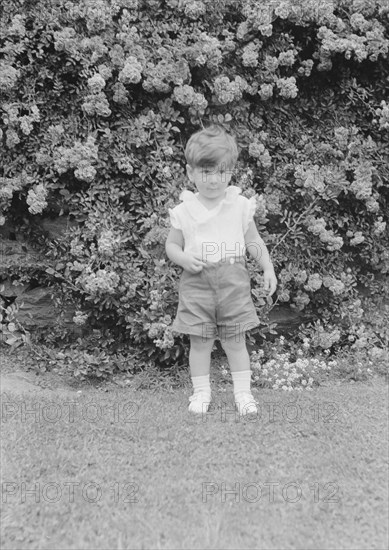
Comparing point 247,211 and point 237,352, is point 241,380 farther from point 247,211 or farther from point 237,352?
point 247,211

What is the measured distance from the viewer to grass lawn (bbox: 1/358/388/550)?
2.51 metres

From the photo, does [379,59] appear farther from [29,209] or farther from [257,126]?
[29,209]

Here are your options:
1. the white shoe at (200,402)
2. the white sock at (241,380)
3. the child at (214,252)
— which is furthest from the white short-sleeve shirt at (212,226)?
the white shoe at (200,402)

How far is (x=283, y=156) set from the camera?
4762mm

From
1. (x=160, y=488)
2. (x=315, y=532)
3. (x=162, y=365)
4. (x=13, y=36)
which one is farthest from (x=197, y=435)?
(x=13, y=36)

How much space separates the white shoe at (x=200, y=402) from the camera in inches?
141

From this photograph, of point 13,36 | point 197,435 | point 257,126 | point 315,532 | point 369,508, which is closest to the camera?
point 315,532

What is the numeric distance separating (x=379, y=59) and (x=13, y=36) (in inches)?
110

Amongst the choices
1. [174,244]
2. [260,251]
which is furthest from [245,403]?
[174,244]

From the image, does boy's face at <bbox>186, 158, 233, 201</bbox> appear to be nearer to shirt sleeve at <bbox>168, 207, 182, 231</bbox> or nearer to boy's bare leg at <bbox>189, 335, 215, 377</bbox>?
shirt sleeve at <bbox>168, 207, 182, 231</bbox>

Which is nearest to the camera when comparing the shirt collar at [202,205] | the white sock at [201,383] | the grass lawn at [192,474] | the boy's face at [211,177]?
the grass lawn at [192,474]

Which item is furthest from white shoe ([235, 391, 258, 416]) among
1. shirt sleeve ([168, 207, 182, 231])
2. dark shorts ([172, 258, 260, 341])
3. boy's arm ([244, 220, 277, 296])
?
shirt sleeve ([168, 207, 182, 231])

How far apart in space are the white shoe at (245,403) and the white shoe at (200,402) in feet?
0.59

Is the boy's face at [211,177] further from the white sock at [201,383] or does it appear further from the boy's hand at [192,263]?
the white sock at [201,383]
